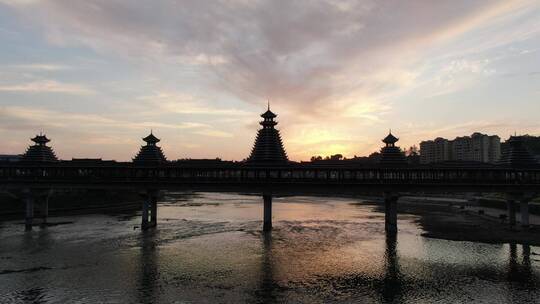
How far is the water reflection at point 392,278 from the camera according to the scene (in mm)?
33750

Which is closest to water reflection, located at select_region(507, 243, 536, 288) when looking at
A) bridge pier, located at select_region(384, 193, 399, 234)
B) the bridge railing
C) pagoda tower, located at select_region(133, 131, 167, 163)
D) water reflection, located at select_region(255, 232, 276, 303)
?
the bridge railing

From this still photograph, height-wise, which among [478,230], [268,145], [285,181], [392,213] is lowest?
[478,230]

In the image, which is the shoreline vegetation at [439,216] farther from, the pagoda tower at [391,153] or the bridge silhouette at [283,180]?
the pagoda tower at [391,153]

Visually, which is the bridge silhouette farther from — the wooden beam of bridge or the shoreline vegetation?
the shoreline vegetation

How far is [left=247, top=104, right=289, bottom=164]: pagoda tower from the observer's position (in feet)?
246

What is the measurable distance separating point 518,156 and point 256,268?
60526mm

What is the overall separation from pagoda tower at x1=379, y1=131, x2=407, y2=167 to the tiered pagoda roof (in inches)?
774

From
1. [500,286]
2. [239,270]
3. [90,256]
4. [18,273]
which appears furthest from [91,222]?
[500,286]

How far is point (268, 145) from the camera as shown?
7700 centimetres

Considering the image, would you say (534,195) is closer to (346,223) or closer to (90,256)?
(346,223)

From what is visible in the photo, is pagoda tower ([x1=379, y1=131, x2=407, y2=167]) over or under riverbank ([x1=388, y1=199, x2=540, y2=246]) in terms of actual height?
over

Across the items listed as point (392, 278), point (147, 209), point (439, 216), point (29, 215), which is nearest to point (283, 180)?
point (147, 209)

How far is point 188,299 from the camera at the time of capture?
107 feet

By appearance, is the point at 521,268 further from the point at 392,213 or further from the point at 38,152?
the point at 38,152
